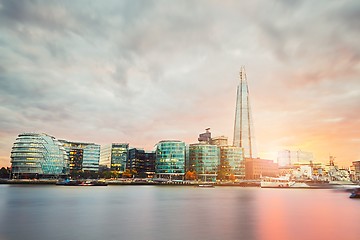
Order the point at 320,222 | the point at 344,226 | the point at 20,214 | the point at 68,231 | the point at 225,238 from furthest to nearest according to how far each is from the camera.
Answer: the point at 20,214 < the point at 320,222 < the point at 344,226 < the point at 68,231 < the point at 225,238

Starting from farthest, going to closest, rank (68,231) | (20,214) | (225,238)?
(20,214)
(68,231)
(225,238)

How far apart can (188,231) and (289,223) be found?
18164mm

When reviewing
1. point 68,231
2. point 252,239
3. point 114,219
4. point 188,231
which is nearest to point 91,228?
point 68,231

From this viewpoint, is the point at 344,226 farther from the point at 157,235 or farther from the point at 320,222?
the point at 157,235

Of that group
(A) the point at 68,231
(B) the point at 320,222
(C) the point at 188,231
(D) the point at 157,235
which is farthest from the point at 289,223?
(A) the point at 68,231

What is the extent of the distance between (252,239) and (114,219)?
75.6 feet

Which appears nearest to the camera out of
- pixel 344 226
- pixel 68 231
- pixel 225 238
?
pixel 225 238

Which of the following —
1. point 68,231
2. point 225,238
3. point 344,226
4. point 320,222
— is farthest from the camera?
point 320,222

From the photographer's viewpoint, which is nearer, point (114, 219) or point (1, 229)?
point (1, 229)

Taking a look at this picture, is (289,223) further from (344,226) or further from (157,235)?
(157,235)

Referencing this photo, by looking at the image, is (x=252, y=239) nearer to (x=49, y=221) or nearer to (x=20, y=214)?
(x=49, y=221)

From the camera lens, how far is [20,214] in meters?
52.2

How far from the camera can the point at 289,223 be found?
46719 mm

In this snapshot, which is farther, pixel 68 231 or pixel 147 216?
pixel 147 216
